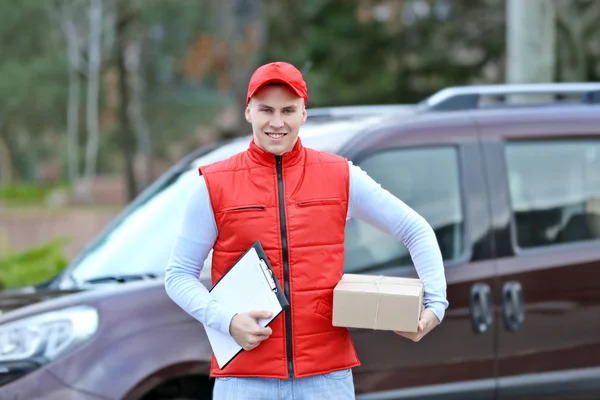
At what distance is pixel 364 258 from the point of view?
169 inches

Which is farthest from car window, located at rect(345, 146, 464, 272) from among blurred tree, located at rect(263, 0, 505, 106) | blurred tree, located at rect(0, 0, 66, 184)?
blurred tree, located at rect(0, 0, 66, 184)

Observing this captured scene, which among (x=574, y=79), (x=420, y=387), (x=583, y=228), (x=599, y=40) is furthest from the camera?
(x=599, y=40)

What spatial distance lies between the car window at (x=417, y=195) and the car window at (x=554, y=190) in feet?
0.89

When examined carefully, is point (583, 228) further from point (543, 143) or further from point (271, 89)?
point (271, 89)

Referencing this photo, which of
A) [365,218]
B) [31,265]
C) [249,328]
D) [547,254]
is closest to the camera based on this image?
[249,328]

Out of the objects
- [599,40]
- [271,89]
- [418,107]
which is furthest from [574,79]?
[271,89]

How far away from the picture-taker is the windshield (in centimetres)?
439

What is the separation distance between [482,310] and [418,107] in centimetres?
109

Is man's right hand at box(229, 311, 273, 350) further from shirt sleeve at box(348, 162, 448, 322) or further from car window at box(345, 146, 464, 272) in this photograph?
car window at box(345, 146, 464, 272)

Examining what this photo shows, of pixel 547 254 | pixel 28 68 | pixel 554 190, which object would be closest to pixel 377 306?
pixel 547 254

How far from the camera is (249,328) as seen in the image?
2762mm

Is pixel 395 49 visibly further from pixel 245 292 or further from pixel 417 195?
pixel 245 292

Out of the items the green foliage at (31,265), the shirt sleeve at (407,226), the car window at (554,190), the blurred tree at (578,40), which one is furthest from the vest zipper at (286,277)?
the blurred tree at (578,40)

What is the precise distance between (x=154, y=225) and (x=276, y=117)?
1850mm
